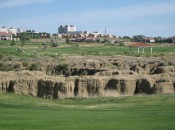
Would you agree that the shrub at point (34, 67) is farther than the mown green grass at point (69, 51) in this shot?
No

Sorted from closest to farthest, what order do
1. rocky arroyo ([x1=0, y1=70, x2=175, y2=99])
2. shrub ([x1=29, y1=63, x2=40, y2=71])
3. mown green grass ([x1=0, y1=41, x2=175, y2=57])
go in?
1. rocky arroyo ([x1=0, y1=70, x2=175, y2=99])
2. shrub ([x1=29, y1=63, x2=40, y2=71])
3. mown green grass ([x1=0, y1=41, x2=175, y2=57])

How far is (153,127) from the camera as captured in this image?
2120cm

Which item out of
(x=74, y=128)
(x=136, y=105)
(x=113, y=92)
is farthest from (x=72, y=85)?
(x=74, y=128)

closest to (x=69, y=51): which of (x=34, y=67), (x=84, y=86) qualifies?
(x=34, y=67)

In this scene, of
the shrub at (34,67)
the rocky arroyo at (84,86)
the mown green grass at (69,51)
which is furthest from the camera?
the mown green grass at (69,51)

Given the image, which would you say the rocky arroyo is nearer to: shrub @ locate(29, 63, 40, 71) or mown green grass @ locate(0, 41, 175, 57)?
shrub @ locate(29, 63, 40, 71)

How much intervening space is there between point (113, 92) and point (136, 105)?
1187 centimetres

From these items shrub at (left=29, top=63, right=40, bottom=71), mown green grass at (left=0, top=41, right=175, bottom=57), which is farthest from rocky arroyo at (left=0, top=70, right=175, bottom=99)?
mown green grass at (left=0, top=41, right=175, bottom=57)

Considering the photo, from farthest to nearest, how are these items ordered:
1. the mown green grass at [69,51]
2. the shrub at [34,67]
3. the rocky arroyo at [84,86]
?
the mown green grass at [69,51]
the shrub at [34,67]
the rocky arroyo at [84,86]

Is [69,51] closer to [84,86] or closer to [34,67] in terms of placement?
[34,67]

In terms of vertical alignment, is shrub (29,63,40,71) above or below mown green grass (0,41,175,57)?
below

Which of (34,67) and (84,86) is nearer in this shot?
(84,86)

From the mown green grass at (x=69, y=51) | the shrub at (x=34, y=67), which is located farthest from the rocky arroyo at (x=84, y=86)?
the mown green grass at (x=69, y=51)

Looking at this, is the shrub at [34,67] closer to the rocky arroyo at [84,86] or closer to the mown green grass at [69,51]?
the rocky arroyo at [84,86]
